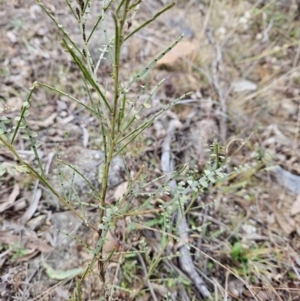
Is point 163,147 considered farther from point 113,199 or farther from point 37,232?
point 37,232

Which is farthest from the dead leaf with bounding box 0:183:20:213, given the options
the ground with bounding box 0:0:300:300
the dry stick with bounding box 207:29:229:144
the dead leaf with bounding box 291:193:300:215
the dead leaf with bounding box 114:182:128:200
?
the dead leaf with bounding box 291:193:300:215

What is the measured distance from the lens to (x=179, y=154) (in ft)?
5.57

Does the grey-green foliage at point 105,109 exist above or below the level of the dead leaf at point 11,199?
above

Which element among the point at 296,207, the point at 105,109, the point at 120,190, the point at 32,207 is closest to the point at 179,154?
the point at 120,190

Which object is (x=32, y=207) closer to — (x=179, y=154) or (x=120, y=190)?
(x=120, y=190)

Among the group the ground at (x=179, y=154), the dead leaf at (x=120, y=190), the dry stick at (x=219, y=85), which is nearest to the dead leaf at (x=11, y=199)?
the ground at (x=179, y=154)

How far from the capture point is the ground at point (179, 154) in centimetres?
121

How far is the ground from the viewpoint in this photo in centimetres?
121

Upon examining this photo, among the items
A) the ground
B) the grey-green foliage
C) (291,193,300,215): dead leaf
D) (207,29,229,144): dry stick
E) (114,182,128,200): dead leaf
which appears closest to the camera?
the grey-green foliage

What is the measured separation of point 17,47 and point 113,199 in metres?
1.14

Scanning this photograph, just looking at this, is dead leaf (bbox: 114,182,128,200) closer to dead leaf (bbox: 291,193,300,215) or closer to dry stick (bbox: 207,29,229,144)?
dry stick (bbox: 207,29,229,144)

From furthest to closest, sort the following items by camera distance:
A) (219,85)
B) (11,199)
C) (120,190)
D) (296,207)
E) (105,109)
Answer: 1. (219,85)
2. (296,207)
3. (120,190)
4. (11,199)
5. (105,109)

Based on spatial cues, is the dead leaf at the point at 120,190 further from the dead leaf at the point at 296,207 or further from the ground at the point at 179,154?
the dead leaf at the point at 296,207

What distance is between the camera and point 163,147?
5.52 feet
